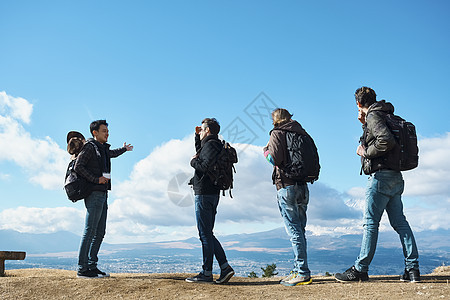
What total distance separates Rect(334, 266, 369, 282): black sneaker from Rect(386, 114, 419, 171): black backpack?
1.74 metres

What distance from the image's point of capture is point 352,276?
614cm

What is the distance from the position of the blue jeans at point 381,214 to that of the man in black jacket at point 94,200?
14.6 feet

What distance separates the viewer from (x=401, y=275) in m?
6.41

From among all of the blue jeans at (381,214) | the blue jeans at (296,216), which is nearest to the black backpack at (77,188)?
the blue jeans at (296,216)

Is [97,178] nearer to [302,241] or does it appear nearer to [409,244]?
[302,241]

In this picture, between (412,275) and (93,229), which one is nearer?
(412,275)

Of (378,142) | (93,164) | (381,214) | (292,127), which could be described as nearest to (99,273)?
(93,164)

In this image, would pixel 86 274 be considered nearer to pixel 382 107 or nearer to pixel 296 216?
pixel 296 216

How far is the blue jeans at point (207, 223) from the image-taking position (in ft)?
21.0

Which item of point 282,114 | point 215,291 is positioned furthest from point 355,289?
point 282,114

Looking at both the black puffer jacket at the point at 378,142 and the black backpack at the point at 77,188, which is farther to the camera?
the black backpack at the point at 77,188

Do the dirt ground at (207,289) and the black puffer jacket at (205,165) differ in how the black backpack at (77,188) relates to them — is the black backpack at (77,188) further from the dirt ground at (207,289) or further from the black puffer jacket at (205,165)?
the black puffer jacket at (205,165)

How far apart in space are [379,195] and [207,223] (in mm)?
2742

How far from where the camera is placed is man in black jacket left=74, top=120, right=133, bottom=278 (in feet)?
22.4
